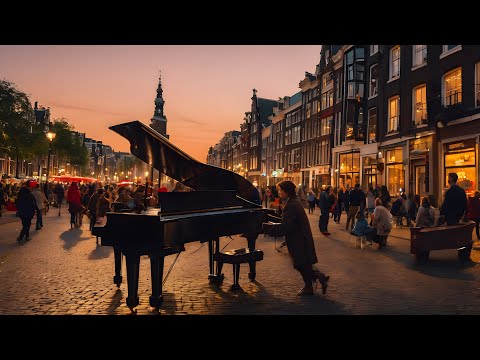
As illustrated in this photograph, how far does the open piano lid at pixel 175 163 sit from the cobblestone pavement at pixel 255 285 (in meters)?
1.82

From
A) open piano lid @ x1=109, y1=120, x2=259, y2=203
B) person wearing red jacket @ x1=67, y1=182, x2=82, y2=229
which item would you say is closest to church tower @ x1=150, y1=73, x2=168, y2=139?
person wearing red jacket @ x1=67, y1=182, x2=82, y2=229

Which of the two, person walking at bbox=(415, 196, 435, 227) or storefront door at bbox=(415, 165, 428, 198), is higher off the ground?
storefront door at bbox=(415, 165, 428, 198)

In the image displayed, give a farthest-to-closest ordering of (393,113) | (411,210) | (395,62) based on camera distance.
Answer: (393,113)
(395,62)
(411,210)

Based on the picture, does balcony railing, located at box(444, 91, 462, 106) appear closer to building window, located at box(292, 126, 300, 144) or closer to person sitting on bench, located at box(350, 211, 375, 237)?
person sitting on bench, located at box(350, 211, 375, 237)

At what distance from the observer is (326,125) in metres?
44.7

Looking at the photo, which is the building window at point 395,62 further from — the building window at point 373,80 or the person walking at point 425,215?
the person walking at point 425,215

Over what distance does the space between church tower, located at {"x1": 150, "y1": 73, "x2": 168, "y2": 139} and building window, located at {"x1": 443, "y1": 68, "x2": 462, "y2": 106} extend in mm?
83801

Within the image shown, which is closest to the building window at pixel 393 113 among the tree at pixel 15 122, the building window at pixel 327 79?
the building window at pixel 327 79

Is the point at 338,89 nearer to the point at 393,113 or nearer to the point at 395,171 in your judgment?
the point at 393,113

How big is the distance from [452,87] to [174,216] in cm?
1984

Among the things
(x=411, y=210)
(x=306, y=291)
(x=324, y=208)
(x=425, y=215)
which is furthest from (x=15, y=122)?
(x=306, y=291)

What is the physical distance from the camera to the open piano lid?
690 centimetres
